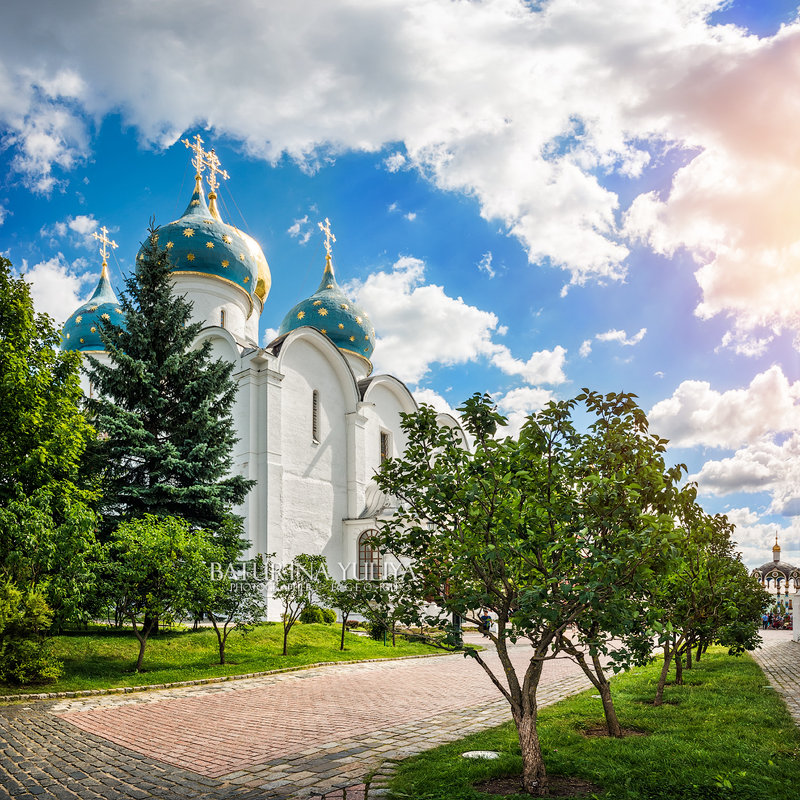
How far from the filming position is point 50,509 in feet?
40.5

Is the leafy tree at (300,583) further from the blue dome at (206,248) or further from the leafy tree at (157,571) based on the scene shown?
the blue dome at (206,248)

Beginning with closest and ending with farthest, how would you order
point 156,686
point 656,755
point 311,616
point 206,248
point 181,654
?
point 656,755, point 156,686, point 181,654, point 311,616, point 206,248

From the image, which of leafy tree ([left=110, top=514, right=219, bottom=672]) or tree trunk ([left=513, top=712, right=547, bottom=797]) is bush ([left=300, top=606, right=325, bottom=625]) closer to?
leafy tree ([left=110, top=514, right=219, bottom=672])

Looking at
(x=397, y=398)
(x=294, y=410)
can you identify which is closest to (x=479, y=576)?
(x=294, y=410)

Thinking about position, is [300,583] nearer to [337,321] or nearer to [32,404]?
[32,404]

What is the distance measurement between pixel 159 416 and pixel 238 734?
10.3 meters

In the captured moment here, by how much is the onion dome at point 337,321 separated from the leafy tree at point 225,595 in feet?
54.4

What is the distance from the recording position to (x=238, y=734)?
775 cm

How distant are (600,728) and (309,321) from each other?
2512 cm

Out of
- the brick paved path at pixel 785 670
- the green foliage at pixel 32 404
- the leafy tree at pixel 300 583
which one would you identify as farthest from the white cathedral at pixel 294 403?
the brick paved path at pixel 785 670

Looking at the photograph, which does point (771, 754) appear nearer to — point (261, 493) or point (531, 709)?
point (531, 709)

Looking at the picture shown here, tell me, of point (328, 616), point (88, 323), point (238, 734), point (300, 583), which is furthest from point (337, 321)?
point (238, 734)

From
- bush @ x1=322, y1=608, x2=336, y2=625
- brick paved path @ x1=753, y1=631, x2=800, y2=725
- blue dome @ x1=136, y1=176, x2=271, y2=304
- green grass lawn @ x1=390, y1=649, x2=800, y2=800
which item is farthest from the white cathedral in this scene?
green grass lawn @ x1=390, y1=649, x2=800, y2=800

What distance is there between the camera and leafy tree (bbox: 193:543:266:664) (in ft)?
Result: 42.4
